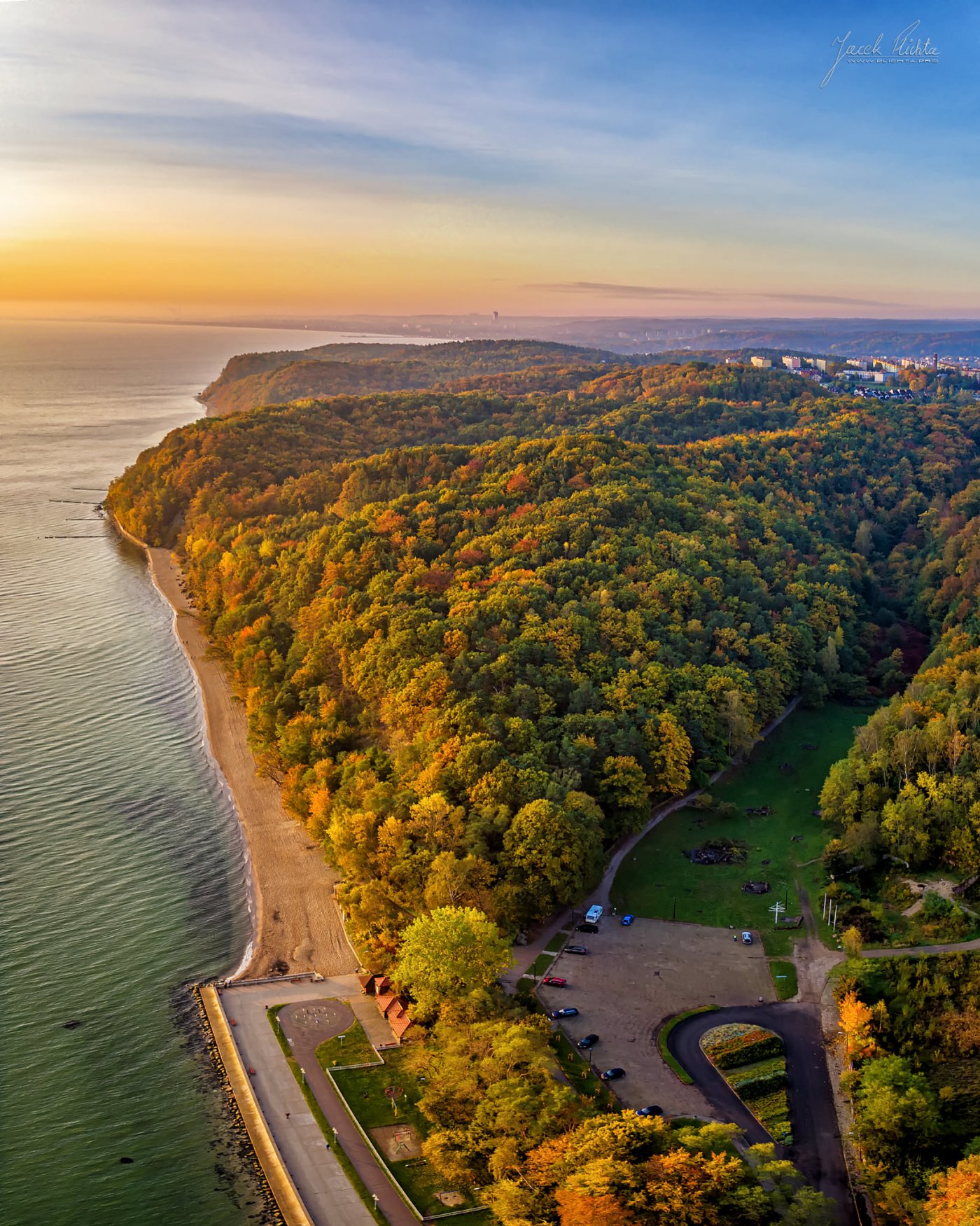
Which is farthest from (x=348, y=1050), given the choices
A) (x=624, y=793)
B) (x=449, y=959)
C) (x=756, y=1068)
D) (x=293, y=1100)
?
(x=624, y=793)

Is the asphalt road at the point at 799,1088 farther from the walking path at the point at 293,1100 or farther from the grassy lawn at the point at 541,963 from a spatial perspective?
the walking path at the point at 293,1100

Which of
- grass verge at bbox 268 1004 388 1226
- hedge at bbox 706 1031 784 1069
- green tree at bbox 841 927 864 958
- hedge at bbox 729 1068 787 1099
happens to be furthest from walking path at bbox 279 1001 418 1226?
green tree at bbox 841 927 864 958

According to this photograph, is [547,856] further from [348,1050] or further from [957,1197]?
[957,1197]

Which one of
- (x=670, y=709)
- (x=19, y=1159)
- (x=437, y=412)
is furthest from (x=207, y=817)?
(x=437, y=412)

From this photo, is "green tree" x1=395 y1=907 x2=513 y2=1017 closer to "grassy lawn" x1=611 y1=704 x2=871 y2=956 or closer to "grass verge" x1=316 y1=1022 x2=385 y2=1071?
"grass verge" x1=316 y1=1022 x2=385 y2=1071

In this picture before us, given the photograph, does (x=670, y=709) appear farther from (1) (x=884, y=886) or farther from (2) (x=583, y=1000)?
(2) (x=583, y=1000)

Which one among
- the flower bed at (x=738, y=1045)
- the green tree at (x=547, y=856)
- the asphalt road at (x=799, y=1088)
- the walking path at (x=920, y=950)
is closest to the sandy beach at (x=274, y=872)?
the green tree at (x=547, y=856)
